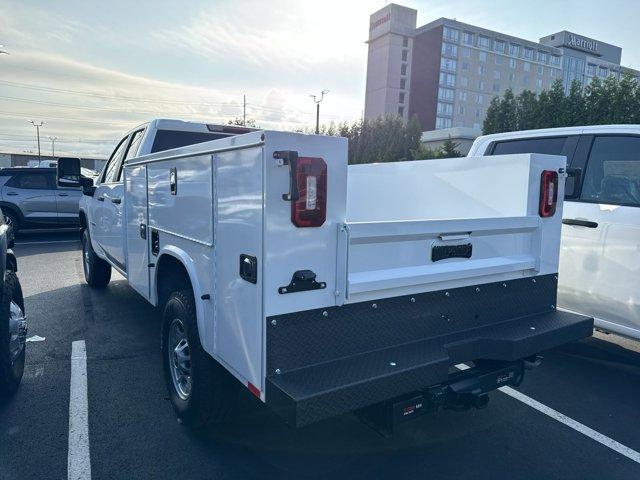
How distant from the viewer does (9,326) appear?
3611mm

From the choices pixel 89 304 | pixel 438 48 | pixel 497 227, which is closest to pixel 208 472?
pixel 497 227

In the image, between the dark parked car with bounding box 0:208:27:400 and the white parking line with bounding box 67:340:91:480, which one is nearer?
the white parking line with bounding box 67:340:91:480

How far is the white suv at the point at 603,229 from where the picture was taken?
157 inches

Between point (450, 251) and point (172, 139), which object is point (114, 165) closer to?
point (172, 139)

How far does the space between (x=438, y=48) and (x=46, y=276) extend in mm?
79053

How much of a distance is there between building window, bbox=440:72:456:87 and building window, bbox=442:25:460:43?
5.14m

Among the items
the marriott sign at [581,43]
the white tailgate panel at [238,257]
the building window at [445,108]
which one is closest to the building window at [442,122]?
the building window at [445,108]

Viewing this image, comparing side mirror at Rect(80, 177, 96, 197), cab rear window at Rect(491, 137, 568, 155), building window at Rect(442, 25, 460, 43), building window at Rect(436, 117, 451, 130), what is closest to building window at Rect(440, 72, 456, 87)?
building window at Rect(442, 25, 460, 43)

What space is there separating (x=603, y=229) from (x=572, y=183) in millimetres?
465

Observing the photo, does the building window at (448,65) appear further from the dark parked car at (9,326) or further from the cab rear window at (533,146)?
the dark parked car at (9,326)

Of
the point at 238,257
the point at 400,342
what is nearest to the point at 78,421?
the point at 238,257

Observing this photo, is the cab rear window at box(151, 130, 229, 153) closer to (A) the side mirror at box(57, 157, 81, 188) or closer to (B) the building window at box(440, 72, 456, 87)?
(A) the side mirror at box(57, 157, 81, 188)

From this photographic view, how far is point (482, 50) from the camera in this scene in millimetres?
80750

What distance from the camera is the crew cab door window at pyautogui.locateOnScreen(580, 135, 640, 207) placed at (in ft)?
13.8
